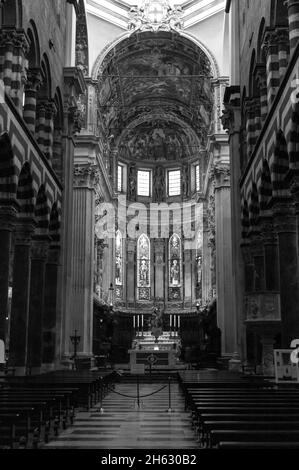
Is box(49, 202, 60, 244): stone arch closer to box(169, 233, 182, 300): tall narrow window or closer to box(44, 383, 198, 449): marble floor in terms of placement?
box(44, 383, 198, 449): marble floor

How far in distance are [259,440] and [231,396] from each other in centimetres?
381

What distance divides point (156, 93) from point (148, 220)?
10.6 metres

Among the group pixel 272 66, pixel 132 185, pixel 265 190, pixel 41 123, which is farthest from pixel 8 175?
pixel 132 185

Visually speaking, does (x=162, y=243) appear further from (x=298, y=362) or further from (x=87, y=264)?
(x=298, y=362)

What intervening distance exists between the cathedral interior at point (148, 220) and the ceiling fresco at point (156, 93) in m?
0.15

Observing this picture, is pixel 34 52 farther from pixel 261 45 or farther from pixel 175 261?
pixel 175 261

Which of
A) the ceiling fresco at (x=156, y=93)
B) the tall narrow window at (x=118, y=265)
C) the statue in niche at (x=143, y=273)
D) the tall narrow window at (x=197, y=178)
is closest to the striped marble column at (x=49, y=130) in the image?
the ceiling fresco at (x=156, y=93)

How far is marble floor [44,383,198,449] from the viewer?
868cm

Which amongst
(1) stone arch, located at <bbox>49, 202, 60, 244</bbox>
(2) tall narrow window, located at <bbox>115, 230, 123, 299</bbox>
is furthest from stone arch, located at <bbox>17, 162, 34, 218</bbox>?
(2) tall narrow window, located at <bbox>115, 230, 123, 299</bbox>

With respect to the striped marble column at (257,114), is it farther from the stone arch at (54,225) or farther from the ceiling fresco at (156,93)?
the ceiling fresco at (156,93)

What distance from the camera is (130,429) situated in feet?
34.4

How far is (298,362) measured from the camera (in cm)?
1330

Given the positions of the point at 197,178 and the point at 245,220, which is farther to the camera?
the point at 197,178

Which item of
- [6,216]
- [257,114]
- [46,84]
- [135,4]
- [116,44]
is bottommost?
[6,216]
